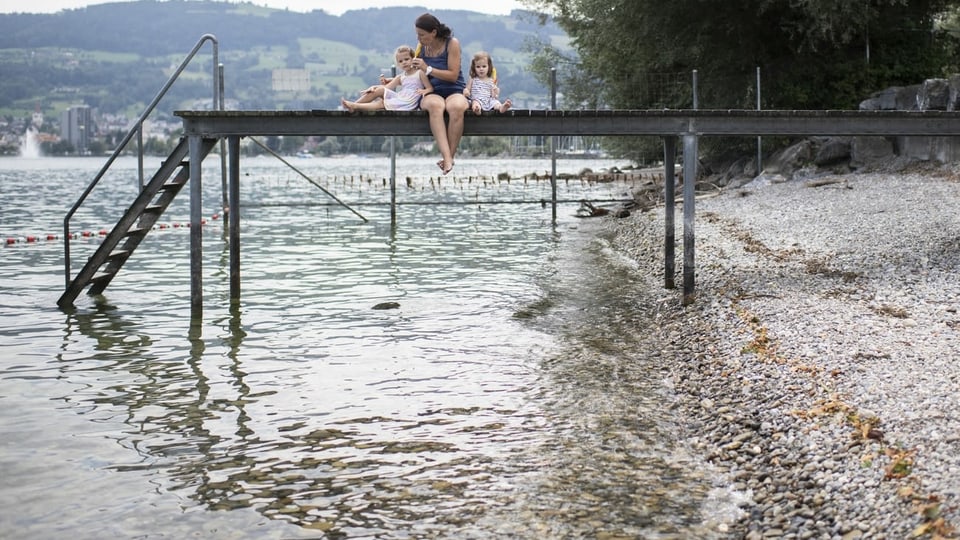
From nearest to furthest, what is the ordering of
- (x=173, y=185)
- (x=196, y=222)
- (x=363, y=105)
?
1. (x=363, y=105)
2. (x=196, y=222)
3. (x=173, y=185)

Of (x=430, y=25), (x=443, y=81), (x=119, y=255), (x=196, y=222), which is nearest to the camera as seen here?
(x=430, y=25)

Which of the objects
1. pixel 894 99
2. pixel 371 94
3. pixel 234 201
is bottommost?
pixel 234 201

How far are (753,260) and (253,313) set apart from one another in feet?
24.3

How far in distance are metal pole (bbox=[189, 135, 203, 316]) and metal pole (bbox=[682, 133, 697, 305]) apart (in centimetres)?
614

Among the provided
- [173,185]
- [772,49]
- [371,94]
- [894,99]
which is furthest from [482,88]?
[772,49]

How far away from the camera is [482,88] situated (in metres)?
12.8

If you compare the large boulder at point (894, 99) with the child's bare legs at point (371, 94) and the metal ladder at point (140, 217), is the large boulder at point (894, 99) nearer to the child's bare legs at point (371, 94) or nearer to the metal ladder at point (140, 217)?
the child's bare legs at point (371, 94)

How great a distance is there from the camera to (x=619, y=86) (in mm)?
33688

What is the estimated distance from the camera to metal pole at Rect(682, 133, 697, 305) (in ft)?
43.4

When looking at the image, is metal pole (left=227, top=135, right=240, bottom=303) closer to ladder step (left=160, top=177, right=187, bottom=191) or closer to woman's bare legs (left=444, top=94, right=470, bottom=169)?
ladder step (left=160, top=177, right=187, bottom=191)

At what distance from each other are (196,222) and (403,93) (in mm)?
3117

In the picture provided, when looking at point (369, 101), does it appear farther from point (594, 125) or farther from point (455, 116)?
point (594, 125)

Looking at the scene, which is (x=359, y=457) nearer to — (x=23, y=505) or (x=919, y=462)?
(x=23, y=505)

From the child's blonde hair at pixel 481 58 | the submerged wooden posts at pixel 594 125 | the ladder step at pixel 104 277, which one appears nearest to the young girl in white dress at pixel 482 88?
the child's blonde hair at pixel 481 58
